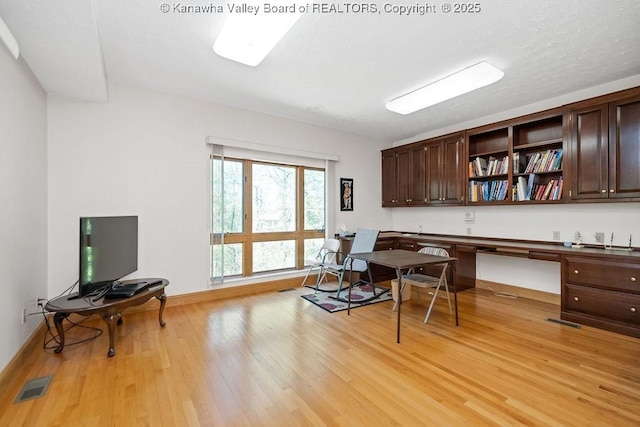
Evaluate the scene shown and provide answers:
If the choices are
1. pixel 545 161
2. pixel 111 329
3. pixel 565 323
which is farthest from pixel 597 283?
pixel 111 329

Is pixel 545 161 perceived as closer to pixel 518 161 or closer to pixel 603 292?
pixel 518 161

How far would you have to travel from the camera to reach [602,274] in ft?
9.48

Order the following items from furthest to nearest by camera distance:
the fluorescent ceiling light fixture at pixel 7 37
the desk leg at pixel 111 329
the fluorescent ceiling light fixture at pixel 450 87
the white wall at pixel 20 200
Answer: the fluorescent ceiling light fixture at pixel 450 87 < the desk leg at pixel 111 329 < the white wall at pixel 20 200 < the fluorescent ceiling light fixture at pixel 7 37

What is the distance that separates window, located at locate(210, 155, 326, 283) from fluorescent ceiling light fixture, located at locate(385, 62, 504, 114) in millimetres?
1873

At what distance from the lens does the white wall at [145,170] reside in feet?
9.96

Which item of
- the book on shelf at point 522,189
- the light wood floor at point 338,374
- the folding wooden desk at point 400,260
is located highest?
the book on shelf at point 522,189

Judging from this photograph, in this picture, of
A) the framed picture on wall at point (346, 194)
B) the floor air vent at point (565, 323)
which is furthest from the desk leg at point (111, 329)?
the floor air vent at point (565, 323)

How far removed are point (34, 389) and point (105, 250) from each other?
1102 millimetres

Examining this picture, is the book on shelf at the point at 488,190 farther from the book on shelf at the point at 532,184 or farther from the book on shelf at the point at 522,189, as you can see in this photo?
the book on shelf at the point at 532,184

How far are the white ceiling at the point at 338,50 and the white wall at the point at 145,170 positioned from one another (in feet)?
0.80

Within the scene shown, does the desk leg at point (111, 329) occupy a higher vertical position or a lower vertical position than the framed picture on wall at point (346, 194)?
lower

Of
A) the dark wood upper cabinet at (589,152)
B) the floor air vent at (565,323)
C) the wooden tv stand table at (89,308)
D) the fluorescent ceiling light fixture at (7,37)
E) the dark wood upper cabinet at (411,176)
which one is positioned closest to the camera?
the fluorescent ceiling light fixture at (7,37)

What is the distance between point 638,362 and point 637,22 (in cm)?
265

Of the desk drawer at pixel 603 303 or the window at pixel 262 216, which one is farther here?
the window at pixel 262 216
